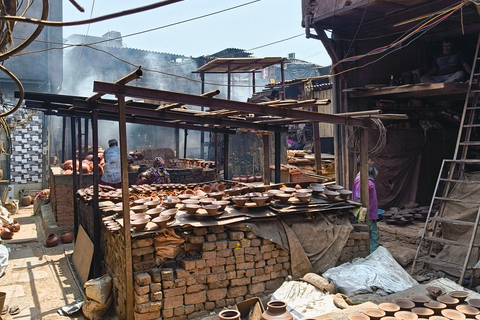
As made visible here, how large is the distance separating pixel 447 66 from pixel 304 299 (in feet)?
25.8

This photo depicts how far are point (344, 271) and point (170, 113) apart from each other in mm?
5020

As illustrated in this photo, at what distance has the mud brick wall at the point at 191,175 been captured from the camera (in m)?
11.5

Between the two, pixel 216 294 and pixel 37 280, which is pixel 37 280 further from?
pixel 216 294

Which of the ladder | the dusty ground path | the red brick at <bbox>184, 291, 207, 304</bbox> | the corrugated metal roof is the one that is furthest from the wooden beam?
the corrugated metal roof

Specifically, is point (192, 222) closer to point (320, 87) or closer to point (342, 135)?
point (342, 135)

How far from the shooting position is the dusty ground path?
6080mm

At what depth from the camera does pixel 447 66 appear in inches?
398

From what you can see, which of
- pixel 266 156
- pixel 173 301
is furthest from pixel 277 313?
pixel 266 156

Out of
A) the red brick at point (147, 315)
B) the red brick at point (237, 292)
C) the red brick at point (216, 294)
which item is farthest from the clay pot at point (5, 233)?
the red brick at point (237, 292)

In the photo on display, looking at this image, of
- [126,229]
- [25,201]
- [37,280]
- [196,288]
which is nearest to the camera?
[126,229]

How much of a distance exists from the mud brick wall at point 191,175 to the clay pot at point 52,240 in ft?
11.3

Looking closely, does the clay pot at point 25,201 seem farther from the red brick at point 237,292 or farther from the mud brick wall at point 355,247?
the mud brick wall at point 355,247

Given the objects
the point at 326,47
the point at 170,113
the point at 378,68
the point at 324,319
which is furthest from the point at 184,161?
the point at 324,319

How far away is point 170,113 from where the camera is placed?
8680 mm
